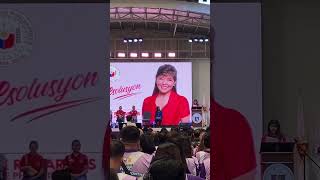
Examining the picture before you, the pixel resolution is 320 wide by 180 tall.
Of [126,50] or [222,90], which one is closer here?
[222,90]

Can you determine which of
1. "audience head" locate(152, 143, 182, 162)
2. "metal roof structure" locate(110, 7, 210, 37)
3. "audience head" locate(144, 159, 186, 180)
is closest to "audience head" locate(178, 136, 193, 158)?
"audience head" locate(152, 143, 182, 162)

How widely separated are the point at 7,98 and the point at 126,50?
2059 centimetres

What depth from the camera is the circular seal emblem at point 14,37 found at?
3586 mm

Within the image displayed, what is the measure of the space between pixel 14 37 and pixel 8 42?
0.05 metres

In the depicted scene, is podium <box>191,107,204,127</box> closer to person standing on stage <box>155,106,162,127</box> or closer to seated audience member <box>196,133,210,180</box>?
person standing on stage <box>155,106,162,127</box>

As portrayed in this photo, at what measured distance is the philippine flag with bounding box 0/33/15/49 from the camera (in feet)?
11.8

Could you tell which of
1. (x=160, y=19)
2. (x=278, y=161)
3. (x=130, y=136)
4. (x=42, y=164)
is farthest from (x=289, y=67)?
(x=160, y=19)

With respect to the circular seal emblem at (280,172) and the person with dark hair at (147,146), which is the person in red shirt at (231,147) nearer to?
the circular seal emblem at (280,172)

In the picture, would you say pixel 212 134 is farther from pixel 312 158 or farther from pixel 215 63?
pixel 312 158

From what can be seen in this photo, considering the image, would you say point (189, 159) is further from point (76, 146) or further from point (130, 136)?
point (76, 146)

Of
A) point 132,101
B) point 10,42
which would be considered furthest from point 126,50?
point 10,42

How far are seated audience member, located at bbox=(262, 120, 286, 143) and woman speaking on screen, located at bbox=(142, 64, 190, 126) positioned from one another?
16.6 m

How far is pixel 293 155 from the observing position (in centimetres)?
349

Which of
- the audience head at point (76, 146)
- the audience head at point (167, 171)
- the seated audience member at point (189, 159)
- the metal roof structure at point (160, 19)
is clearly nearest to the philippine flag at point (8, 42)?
the audience head at point (76, 146)
